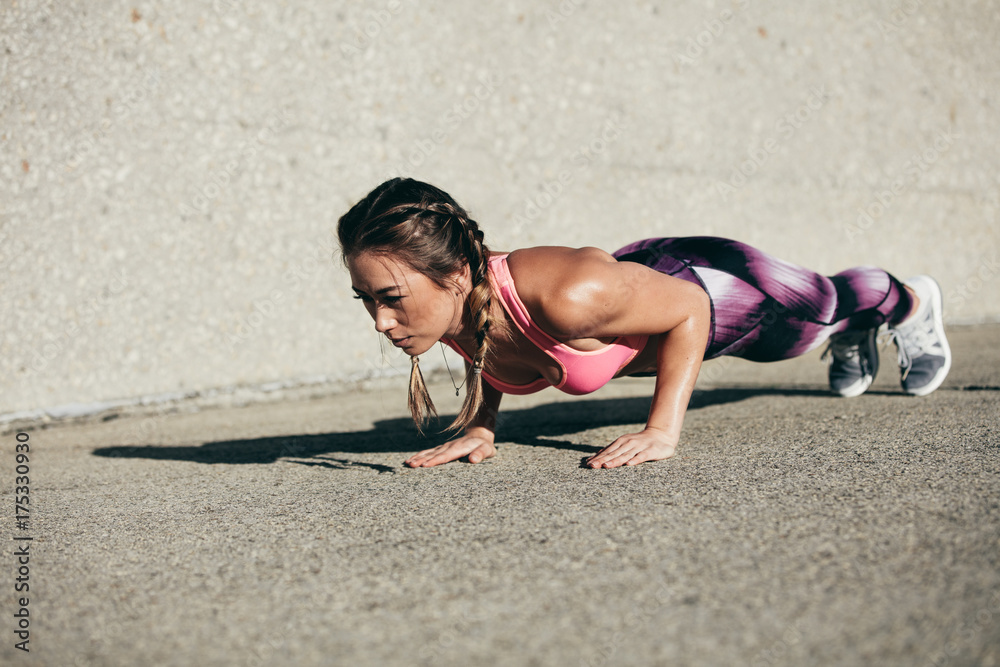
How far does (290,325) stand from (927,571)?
11.7ft

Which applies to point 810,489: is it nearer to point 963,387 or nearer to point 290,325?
point 963,387

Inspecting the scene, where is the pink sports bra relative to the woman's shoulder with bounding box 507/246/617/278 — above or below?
below

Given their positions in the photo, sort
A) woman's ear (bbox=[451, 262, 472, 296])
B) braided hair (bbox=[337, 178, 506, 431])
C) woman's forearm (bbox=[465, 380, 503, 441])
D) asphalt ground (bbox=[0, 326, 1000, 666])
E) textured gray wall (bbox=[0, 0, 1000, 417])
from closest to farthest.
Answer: asphalt ground (bbox=[0, 326, 1000, 666]) → braided hair (bbox=[337, 178, 506, 431]) → woman's ear (bbox=[451, 262, 472, 296]) → woman's forearm (bbox=[465, 380, 503, 441]) → textured gray wall (bbox=[0, 0, 1000, 417])

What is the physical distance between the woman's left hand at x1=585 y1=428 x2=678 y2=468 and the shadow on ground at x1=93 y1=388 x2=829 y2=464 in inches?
10.5

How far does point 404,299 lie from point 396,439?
1.10 m

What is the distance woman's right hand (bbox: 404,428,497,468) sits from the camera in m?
2.32

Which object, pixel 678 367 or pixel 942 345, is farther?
pixel 942 345

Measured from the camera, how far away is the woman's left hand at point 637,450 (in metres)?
2.07

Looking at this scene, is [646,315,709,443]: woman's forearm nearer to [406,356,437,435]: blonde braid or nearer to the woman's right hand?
the woman's right hand

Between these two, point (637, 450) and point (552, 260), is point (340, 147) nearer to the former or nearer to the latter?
point (552, 260)

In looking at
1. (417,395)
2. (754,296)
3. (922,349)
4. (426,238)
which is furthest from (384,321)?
(922,349)

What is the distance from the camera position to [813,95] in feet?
19.6

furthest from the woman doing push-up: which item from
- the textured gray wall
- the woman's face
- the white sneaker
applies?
the textured gray wall

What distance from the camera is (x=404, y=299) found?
6.43ft
